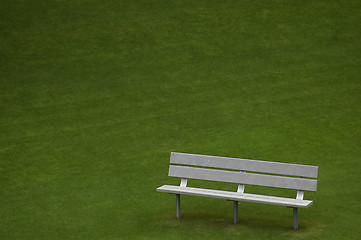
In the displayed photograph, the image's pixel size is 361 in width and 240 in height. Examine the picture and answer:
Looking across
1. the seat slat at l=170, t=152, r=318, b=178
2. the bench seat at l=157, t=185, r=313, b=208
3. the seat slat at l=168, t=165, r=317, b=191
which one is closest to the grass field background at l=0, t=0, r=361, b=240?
the bench seat at l=157, t=185, r=313, b=208

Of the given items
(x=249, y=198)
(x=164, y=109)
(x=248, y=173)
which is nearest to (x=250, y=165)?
(x=248, y=173)

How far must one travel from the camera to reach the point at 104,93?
13445 millimetres

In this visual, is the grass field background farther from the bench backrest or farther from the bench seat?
the bench backrest

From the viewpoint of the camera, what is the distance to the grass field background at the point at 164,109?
868cm

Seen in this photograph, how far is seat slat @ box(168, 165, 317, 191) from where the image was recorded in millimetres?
7965

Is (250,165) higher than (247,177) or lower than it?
higher

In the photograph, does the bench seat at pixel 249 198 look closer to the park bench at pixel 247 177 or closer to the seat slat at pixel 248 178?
the park bench at pixel 247 177

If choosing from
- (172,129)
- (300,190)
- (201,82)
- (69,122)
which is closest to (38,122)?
(69,122)

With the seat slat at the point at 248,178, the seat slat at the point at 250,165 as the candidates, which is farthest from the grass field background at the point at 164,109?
the seat slat at the point at 250,165

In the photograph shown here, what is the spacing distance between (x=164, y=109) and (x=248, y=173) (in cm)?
474

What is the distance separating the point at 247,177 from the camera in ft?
27.1

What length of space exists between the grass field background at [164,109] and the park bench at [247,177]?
0.46 meters

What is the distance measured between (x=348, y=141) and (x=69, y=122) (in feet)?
18.2

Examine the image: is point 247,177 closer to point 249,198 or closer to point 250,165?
point 250,165
